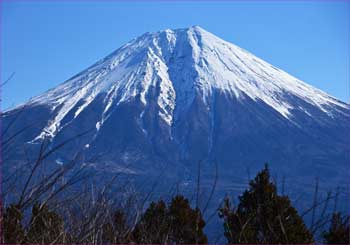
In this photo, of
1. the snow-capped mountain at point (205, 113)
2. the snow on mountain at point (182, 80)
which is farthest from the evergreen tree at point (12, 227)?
the snow on mountain at point (182, 80)

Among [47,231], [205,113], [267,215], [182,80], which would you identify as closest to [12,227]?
[47,231]

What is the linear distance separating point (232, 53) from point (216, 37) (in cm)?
1189

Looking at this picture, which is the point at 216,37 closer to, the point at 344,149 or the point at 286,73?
the point at 286,73

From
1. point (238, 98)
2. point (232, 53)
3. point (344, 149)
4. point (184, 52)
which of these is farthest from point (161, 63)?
point (344, 149)

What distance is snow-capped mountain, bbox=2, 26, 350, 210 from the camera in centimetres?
12262

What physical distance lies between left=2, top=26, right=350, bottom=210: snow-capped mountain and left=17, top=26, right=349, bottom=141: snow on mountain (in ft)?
0.80

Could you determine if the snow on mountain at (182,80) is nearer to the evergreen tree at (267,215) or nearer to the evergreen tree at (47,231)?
the evergreen tree at (267,215)

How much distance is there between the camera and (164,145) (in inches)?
5192

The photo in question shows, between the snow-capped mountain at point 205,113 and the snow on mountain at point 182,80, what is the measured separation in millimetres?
243

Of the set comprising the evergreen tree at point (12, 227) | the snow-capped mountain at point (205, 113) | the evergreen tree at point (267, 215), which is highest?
the snow-capped mountain at point (205, 113)

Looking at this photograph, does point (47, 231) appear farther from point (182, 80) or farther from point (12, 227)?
point (182, 80)

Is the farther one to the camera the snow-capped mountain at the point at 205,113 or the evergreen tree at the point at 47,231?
the snow-capped mountain at the point at 205,113

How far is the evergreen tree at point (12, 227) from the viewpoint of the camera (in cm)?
432

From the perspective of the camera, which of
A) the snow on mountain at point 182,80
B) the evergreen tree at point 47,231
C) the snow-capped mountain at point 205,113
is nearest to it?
the evergreen tree at point 47,231
